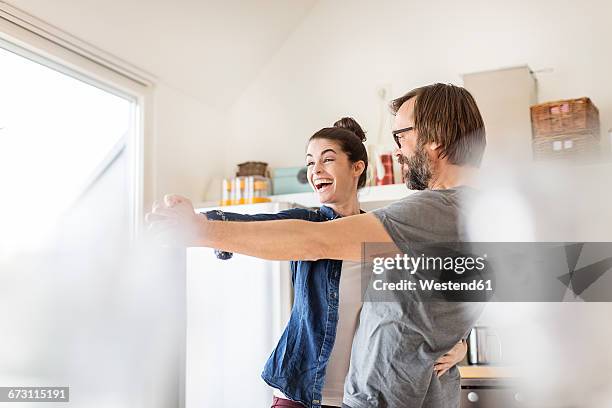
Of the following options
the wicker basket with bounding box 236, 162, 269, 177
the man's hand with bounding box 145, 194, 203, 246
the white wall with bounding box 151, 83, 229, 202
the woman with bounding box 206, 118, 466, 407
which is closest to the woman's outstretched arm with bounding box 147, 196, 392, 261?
the man's hand with bounding box 145, 194, 203, 246

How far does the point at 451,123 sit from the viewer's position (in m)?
1.06

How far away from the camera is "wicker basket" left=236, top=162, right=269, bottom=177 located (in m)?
3.01

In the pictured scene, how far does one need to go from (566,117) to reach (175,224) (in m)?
1.81

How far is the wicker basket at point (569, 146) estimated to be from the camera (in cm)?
227

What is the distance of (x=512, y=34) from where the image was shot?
2766 millimetres

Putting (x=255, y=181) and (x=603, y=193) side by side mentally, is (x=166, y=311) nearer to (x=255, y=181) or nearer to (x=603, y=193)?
(x=255, y=181)

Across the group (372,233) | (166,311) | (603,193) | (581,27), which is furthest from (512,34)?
(372,233)

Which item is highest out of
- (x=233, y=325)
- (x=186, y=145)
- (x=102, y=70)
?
(x=102, y=70)

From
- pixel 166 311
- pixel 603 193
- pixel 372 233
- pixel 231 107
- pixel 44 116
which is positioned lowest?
pixel 166 311

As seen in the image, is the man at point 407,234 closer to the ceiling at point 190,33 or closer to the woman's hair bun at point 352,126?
the woman's hair bun at point 352,126

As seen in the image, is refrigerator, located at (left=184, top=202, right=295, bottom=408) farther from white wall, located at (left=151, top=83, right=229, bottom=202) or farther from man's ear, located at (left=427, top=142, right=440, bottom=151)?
man's ear, located at (left=427, top=142, right=440, bottom=151)

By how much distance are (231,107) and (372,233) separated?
97.5 inches

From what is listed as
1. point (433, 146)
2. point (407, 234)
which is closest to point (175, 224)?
point (407, 234)

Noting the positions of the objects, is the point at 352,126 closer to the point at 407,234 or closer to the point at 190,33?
the point at 407,234
